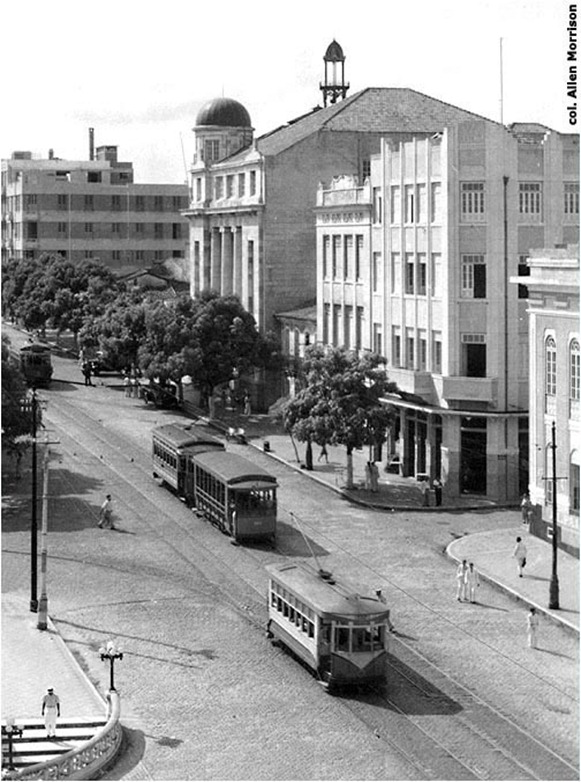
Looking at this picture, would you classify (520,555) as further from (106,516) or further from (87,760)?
(87,760)

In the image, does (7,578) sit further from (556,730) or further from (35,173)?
(35,173)

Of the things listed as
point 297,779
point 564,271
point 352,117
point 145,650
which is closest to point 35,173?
point 352,117

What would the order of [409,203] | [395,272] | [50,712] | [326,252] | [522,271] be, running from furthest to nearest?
[326,252] < [395,272] < [409,203] < [522,271] < [50,712]

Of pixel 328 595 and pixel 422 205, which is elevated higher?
pixel 422 205

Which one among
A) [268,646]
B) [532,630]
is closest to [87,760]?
[268,646]

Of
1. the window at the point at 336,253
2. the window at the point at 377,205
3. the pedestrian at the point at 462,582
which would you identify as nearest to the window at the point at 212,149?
the window at the point at 336,253

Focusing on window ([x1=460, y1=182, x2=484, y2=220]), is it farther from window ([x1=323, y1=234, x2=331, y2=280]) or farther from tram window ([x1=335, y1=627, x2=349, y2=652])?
tram window ([x1=335, y1=627, x2=349, y2=652])

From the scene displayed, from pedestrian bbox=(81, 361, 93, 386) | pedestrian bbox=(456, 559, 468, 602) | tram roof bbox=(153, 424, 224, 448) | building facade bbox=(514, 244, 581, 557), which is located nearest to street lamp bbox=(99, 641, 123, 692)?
pedestrian bbox=(456, 559, 468, 602)
